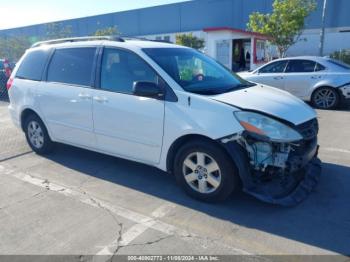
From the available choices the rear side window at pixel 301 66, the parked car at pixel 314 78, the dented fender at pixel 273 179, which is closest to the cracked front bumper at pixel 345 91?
the parked car at pixel 314 78

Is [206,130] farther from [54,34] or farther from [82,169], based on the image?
[54,34]

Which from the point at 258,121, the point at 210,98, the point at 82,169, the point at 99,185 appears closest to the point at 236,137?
the point at 258,121

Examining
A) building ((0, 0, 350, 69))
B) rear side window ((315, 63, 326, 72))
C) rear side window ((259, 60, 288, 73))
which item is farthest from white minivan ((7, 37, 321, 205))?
building ((0, 0, 350, 69))

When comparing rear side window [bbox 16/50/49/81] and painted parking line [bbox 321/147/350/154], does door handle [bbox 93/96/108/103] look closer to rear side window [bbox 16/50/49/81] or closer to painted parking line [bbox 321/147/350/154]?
rear side window [bbox 16/50/49/81]

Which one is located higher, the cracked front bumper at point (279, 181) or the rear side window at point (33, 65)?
the rear side window at point (33, 65)

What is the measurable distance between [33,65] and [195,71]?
111 inches

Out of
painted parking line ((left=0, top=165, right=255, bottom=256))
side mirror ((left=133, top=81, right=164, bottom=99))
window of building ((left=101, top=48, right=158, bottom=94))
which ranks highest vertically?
window of building ((left=101, top=48, right=158, bottom=94))

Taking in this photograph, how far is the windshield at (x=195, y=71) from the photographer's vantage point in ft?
13.5

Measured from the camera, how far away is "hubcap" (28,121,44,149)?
566cm

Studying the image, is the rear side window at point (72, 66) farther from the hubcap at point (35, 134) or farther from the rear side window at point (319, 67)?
the rear side window at point (319, 67)

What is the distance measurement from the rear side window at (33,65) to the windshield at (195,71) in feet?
6.86

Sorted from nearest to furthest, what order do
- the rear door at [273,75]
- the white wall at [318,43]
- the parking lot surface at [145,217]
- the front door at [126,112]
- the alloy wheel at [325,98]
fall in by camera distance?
the parking lot surface at [145,217] < the front door at [126,112] < the alloy wheel at [325,98] < the rear door at [273,75] < the white wall at [318,43]

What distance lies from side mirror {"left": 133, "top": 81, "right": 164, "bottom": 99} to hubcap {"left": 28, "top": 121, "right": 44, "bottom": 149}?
245 cm

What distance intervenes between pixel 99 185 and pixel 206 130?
174 centimetres
